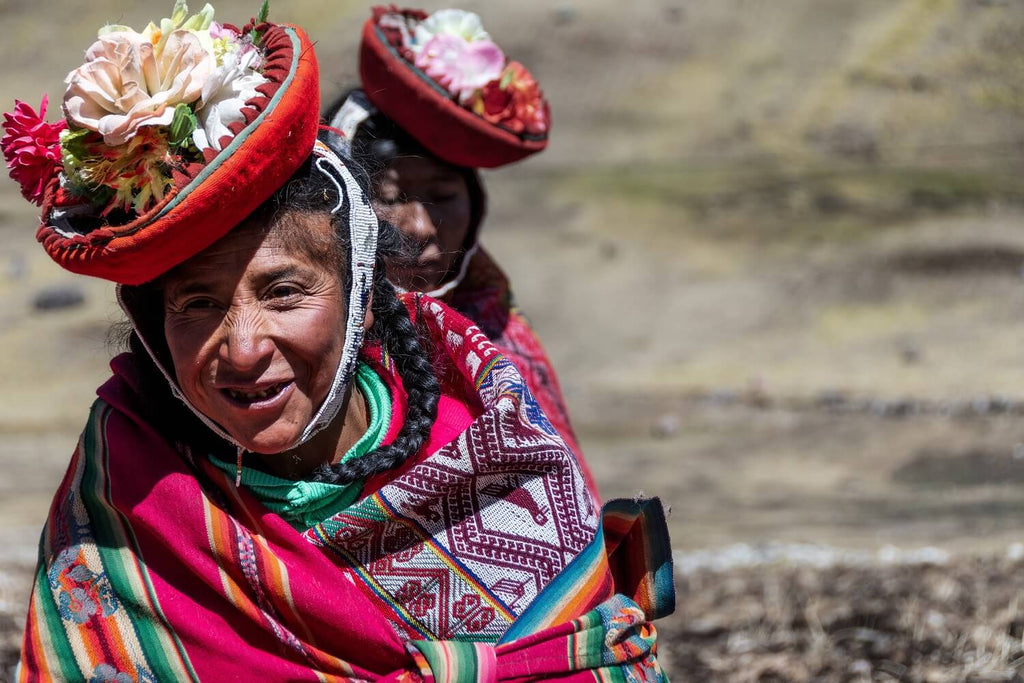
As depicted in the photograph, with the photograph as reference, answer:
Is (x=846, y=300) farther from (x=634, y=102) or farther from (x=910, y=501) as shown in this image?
(x=634, y=102)

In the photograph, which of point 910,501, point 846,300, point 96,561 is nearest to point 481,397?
point 96,561

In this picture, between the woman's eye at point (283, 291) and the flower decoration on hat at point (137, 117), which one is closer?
the flower decoration on hat at point (137, 117)

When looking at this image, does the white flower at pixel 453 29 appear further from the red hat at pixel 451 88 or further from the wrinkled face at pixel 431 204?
the wrinkled face at pixel 431 204

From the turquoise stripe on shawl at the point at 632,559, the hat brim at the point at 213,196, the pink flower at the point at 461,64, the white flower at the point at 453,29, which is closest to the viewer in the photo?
the hat brim at the point at 213,196

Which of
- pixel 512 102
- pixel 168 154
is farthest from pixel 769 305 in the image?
pixel 168 154

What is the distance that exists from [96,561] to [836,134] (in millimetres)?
11969

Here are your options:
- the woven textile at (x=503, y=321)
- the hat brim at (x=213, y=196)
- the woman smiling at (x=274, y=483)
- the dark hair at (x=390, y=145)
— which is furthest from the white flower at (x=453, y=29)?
the hat brim at (x=213, y=196)

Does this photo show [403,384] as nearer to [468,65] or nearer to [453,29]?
[468,65]

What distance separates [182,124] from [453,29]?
2.32m

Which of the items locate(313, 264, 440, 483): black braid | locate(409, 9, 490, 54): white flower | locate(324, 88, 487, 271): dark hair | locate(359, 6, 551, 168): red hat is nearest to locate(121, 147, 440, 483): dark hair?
locate(313, 264, 440, 483): black braid

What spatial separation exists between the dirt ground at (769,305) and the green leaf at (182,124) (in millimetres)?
2709

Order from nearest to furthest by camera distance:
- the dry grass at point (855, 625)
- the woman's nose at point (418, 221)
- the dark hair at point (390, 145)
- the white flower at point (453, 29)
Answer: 1. the woman's nose at point (418, 221)
2. the dark hair at point (390, 145)
3. the white flower at point (453, 29)
4. the dry grass at point (855, 625)

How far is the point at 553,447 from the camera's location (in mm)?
2764

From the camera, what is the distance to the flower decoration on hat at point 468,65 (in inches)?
179
